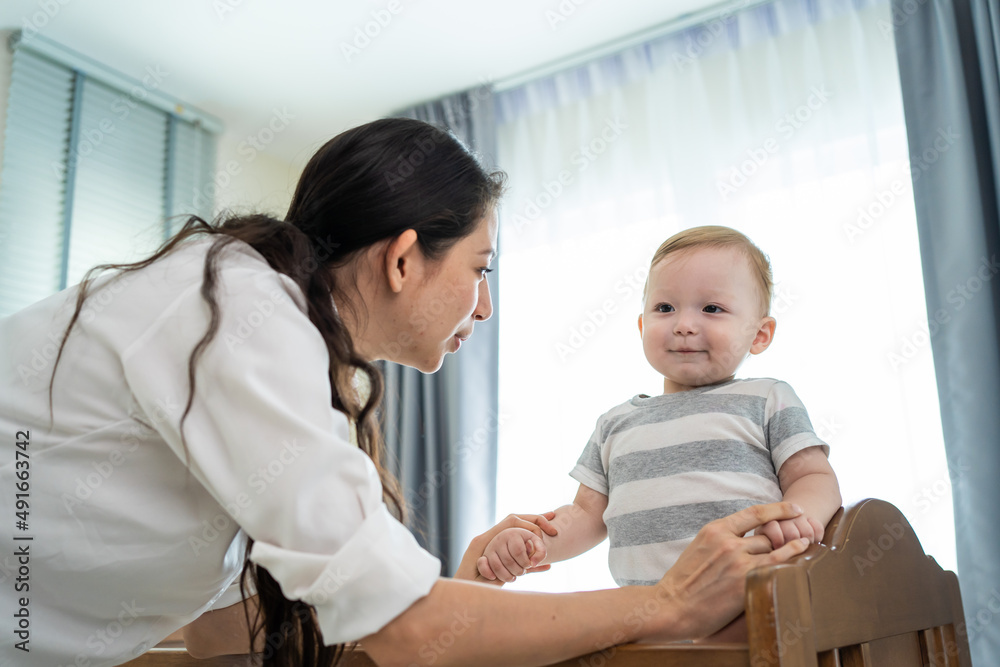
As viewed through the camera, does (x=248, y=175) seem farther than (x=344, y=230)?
Yes

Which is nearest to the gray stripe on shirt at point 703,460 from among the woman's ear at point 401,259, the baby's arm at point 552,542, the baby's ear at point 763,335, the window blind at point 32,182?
the baby's arm at point 552,542

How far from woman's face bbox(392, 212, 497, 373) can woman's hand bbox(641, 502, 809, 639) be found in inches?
20.4

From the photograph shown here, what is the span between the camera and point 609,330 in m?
2.68

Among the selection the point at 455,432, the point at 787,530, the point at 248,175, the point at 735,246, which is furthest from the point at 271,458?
the point at 248,175

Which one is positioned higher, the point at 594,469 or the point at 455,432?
Answer: the point at 455,432

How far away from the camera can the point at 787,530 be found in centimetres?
77

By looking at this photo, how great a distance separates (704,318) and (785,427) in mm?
217

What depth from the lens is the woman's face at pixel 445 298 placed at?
3.53ft

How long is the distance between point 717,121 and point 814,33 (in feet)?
1.31

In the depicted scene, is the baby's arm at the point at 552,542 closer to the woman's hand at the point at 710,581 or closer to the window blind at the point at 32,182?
the woman's hand at the point at 710,581

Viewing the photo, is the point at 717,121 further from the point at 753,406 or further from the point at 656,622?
the point at 656,622

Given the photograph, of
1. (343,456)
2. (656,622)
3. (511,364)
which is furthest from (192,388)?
(511,364)

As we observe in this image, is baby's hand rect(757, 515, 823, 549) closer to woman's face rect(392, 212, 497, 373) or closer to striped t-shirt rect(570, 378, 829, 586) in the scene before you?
striped t-shirt rect(570, 378, 829, 586)

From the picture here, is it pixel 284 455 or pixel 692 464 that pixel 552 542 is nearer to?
pixel 692 464
